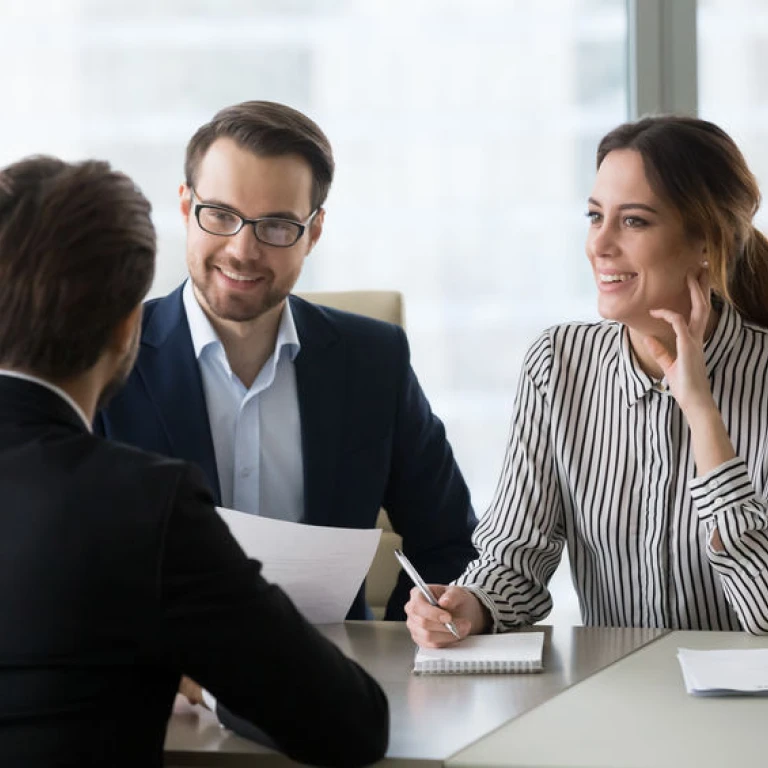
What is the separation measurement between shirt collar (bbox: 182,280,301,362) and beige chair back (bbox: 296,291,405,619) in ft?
0.73

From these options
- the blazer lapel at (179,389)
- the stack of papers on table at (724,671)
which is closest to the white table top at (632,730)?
the stack of papers on table at (724,671)

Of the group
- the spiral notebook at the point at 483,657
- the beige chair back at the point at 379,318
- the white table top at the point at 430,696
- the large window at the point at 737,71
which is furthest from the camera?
the large window at the point at 737,71

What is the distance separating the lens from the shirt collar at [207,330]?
2248mm

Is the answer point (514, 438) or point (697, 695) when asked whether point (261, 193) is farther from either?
point (697, 695)

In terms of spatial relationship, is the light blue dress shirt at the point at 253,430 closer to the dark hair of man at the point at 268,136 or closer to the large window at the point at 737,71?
the dark hair of man at the point at 268,136

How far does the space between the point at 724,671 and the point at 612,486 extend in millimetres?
558

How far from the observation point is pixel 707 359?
2.11m

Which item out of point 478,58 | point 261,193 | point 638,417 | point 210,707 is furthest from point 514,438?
point 478,58

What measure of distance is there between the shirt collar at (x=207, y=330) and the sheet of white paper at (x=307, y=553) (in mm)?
538

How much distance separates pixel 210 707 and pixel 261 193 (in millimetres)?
1009

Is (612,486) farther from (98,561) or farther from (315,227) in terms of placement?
(98,561)

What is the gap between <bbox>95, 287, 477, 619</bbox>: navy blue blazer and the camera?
2.18 m

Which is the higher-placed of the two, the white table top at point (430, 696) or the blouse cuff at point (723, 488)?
the blouse cuff at point (723, 488)

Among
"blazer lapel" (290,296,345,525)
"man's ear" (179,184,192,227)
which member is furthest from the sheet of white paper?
"man's ear" (179,184,192,227)
